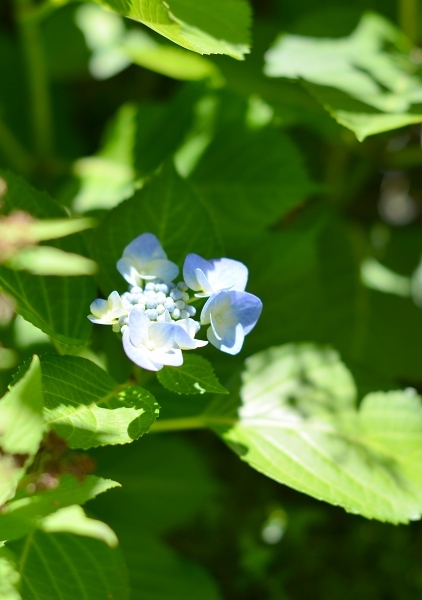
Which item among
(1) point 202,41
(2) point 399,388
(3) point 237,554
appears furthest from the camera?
(3) point 237,554

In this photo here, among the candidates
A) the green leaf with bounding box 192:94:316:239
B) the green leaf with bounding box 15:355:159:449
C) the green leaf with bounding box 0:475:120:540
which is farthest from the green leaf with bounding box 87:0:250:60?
the green leaf with bounding box 0:475:120:540

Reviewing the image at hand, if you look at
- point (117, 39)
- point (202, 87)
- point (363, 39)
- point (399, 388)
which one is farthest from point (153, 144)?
point (399, 388)

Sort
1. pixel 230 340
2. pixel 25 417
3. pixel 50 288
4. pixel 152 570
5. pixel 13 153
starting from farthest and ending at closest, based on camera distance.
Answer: pixel 13 153
pixel 152 570
pixel 50 288
pixel 230 340
pixel 25 417

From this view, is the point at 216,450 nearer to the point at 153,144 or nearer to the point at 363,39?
the point at 153,144

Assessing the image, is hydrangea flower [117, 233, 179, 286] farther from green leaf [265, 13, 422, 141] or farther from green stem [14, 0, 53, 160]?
green stem [14, 0, 53, 160]

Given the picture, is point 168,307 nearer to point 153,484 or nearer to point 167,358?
point 167,358

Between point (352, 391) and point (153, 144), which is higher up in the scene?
point (153, 144)

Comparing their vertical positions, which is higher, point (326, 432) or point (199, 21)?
point (199, 21)

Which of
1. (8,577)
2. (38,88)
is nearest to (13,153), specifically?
(38,88)
